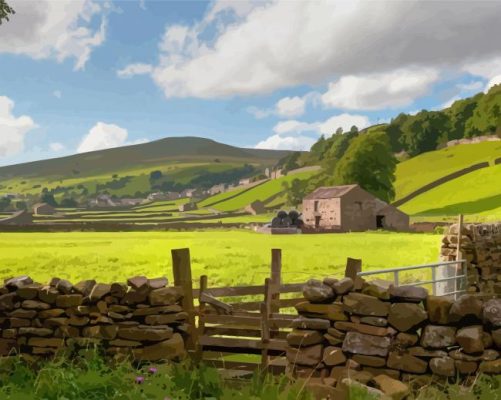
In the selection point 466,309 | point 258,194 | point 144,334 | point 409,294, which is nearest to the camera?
point 466,309

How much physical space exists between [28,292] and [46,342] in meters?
0.77

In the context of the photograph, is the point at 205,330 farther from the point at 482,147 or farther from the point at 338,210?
the point at 482,147

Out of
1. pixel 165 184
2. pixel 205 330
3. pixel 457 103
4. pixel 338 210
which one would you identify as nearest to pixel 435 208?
pixel 338 210

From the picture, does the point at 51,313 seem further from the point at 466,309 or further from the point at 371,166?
the point at 371,166

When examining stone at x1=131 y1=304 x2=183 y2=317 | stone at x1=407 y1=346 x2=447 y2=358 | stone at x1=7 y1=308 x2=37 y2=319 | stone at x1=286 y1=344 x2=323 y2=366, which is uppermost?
stone at x1=131 y1=304 x2=183 y2=317

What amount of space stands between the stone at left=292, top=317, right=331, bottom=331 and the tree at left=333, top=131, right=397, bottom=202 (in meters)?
60.3

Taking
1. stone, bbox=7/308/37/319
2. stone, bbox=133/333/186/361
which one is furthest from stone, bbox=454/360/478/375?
stone, bbox=7/308/37/319

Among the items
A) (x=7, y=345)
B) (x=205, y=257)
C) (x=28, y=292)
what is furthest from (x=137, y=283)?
(x=205, y=257)

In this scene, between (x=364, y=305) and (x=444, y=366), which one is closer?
(x=444, y=366)

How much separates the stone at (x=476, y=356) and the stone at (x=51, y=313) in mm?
5381

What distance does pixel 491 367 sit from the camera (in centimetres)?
656

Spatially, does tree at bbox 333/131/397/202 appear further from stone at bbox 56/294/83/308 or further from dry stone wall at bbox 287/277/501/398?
dry stone wall at bbox 287/277/501/398

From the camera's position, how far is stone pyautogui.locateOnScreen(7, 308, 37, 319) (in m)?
9.29

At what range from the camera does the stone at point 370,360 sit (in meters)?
7.07
